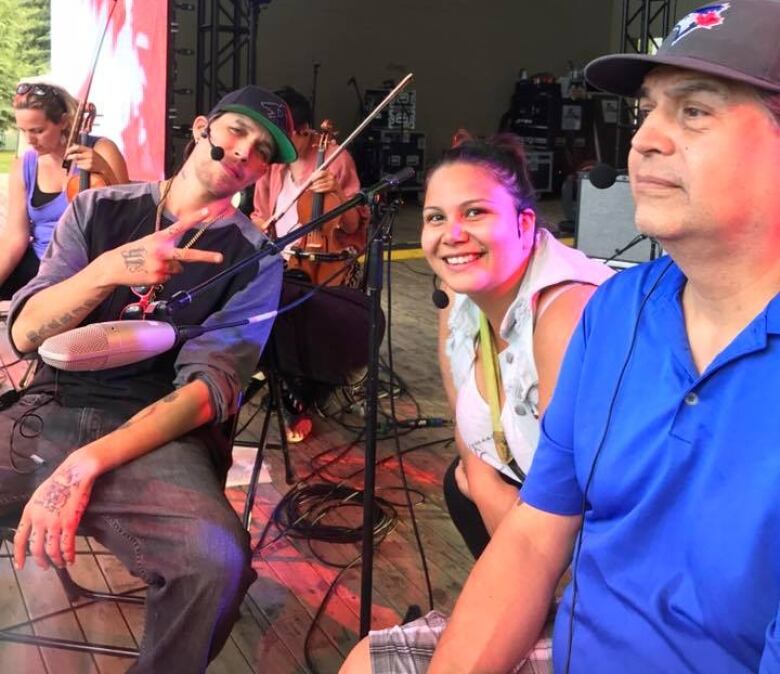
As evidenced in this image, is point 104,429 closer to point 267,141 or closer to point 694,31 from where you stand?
point 267,141

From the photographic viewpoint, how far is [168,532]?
185 centimetres

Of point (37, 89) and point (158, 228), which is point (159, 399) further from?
point (37, 89)

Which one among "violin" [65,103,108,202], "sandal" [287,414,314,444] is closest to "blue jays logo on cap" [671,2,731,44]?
"violin" [65,103,108,202]

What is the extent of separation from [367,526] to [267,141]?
1078 millimetres

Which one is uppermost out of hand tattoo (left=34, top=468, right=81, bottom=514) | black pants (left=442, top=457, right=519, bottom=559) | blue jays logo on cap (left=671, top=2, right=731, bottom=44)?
blue jays logo on cap (left=671, top=2, right=731, bottom=44)

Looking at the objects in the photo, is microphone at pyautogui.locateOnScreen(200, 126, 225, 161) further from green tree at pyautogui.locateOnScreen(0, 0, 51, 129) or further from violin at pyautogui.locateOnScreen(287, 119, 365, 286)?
green tree at pyautogui.locateOnScreen(0, 0, 51, 129)

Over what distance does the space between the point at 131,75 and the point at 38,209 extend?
2234 mm

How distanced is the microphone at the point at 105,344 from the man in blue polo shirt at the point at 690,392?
829 mm

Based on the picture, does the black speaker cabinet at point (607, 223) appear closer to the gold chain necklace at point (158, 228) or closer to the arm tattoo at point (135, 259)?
the gold chain necklace at point (158, 228)

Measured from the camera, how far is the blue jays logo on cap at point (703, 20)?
3.61 feet

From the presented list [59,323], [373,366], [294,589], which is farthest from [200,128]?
[294,589]

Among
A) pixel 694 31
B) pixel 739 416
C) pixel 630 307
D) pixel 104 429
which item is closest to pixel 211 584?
pixel 104 429

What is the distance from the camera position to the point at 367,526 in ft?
6.21

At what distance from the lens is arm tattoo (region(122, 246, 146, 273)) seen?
179 centimetres
